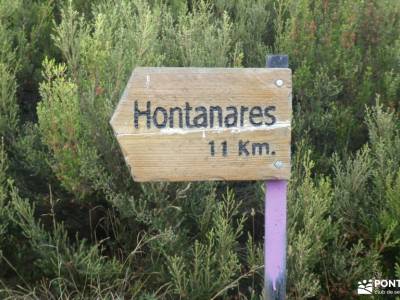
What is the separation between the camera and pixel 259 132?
216 cm

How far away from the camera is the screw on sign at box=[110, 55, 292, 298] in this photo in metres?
2.13

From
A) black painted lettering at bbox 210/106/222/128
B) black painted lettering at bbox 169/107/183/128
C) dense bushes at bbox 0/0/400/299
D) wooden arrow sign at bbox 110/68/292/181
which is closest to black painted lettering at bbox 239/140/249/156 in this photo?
wooden arrow sign at bbox 110/68/292/181

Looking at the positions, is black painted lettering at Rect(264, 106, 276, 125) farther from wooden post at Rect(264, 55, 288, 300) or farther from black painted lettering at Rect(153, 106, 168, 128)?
black painted lettering at Rect(153, 106, 168, 128)

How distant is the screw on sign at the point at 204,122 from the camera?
2.13 m

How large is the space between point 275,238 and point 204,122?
569mm

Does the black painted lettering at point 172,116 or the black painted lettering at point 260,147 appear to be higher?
the black painted lettering at point 172,116

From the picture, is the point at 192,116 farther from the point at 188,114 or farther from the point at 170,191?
the point at 170,191

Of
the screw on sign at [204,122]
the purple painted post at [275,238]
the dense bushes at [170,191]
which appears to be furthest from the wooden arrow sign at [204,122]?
the dense bushes at [170,191]

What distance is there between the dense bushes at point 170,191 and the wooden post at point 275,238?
0.75 feet

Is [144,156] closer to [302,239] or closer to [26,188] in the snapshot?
[302,239]

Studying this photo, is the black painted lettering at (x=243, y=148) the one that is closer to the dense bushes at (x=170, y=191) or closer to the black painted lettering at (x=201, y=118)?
the black painted lettering at (x=201, y=118)

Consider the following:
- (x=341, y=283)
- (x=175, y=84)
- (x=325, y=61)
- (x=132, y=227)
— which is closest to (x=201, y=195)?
(x=132, y=227)

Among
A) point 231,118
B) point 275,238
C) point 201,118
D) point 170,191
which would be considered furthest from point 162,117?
point 170,191

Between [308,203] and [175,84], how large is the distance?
0.96 meters
